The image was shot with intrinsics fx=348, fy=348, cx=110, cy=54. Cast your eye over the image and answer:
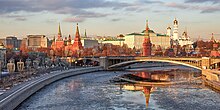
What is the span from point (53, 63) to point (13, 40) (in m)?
102

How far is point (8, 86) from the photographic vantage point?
26.9 metres

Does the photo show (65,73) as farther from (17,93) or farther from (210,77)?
(17,93)

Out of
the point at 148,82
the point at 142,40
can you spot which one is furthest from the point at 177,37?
the point at 148,82

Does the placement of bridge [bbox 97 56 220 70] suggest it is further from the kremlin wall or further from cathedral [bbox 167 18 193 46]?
cathedral [bbox 167 18 193 46]

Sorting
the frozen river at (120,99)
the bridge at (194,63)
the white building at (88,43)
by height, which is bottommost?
the frozen river at (120,99)

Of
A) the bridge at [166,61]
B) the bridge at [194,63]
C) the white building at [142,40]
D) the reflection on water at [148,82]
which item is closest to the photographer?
the reflection on water at [148,82]

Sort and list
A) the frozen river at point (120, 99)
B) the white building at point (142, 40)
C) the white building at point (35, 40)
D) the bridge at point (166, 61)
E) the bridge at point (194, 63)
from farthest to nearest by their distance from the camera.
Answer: the white building at point (35, 40), the white building at point (142, 40), the bridge at point (166, 61), the bridge at point (194, 63), the frozen river at point (120, 99)

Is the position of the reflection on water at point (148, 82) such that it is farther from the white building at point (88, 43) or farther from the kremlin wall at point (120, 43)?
the white building at point (88, 43)

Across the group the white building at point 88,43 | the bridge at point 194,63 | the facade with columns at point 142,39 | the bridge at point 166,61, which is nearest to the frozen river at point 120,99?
the bridge at point 194,63

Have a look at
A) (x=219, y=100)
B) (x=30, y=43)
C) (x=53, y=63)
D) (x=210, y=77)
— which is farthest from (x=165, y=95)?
(x=30, y=43)

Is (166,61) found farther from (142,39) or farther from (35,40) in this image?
(35,40)

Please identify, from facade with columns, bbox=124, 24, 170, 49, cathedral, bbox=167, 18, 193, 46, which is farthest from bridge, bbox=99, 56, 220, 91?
cathedral, bbox=167, 18, 193, 46

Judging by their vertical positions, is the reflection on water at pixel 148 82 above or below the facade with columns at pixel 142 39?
below

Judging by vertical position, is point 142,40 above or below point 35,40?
below
